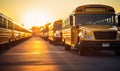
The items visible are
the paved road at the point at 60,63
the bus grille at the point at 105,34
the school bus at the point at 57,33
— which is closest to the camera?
the paved road at the point at 60,63

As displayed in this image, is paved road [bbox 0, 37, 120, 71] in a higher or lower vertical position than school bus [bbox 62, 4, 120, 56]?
lower

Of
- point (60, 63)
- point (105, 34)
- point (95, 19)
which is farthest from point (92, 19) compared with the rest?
point (60, 63)

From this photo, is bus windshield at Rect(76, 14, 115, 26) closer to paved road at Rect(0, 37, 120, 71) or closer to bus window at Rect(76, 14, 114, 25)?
bus window at Rect(76, 14, 114, 25)

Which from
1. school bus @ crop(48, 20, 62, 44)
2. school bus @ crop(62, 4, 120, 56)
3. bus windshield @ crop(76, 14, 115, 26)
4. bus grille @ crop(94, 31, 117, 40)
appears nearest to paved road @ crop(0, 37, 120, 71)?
A: school bus @ crop(62, 4, 120, 56)

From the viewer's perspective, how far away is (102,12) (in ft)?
59.8

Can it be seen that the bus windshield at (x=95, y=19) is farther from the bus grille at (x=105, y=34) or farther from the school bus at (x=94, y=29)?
the bus grille at (x=105, y=34)

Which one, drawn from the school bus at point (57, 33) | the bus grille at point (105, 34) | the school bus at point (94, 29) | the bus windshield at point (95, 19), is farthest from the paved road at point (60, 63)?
the school bus at point (57, 33)

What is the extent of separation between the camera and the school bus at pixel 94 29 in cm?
1634

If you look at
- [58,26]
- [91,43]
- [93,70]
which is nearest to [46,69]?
[93,70]

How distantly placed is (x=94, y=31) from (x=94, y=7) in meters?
2.49

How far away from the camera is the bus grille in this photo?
16289mm

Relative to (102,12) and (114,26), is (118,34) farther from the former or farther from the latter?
(102,12)

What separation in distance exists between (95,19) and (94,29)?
5.75ft

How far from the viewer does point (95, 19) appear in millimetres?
18000
